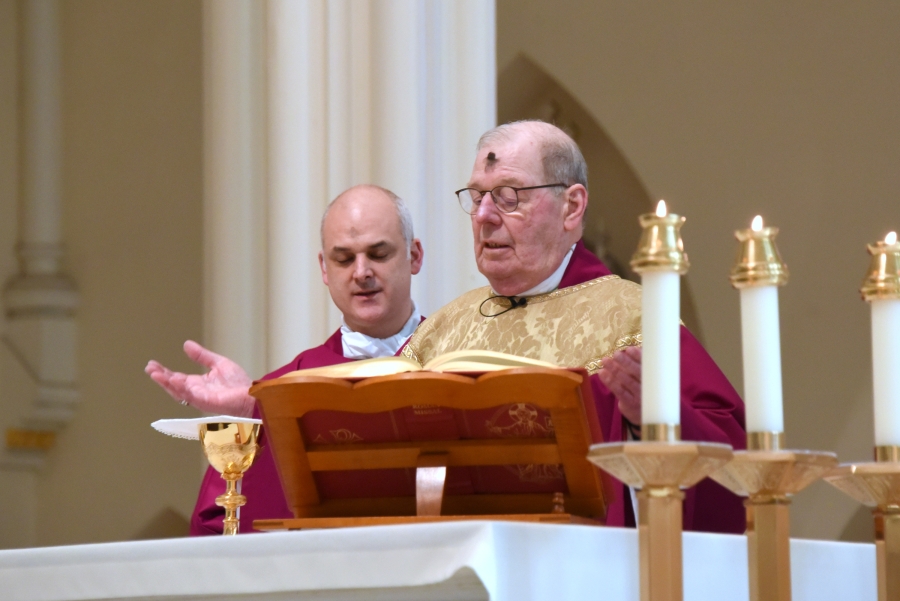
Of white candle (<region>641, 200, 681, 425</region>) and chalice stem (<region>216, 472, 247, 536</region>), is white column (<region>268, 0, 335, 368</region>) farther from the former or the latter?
white candle (<region>641, 200, 681, 425</region>)

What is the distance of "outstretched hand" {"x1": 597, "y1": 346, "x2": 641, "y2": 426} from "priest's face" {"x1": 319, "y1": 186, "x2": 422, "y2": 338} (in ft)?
7.86

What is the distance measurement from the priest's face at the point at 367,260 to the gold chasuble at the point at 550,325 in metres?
0.56

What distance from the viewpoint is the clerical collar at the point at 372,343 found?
544 cm

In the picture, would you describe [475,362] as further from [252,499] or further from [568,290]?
[252,499]

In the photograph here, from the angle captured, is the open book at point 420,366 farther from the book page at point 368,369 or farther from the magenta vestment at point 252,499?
the magenta vestment at point 252,499

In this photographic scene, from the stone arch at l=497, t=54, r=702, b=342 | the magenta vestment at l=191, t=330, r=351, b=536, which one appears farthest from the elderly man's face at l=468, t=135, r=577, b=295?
the stone arch at l=497, t=54, r=702, b=342

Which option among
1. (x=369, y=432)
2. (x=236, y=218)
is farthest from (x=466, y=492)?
(x=236, y=218)

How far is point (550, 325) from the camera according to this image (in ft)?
14.7

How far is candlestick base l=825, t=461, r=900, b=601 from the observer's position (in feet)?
8.46

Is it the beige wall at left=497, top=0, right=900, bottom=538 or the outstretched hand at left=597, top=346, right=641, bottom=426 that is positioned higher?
the beige wall at left=497, top=0, right=900, bottom=538

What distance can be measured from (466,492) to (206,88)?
4.51 m

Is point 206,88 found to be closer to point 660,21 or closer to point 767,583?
point 660,21

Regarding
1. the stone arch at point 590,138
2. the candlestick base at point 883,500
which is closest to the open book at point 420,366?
the candlestick base at point 883,500

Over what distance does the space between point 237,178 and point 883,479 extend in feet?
15.3
